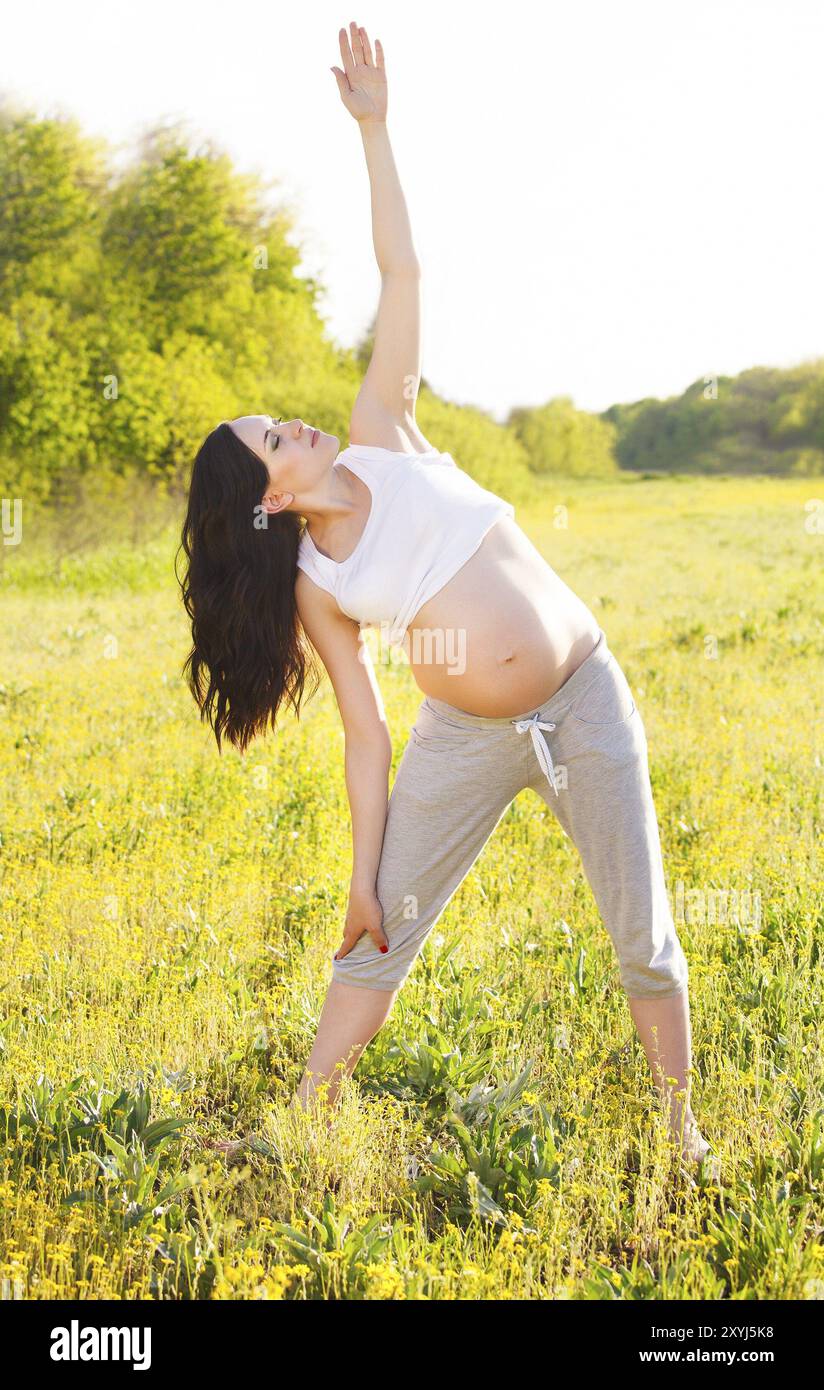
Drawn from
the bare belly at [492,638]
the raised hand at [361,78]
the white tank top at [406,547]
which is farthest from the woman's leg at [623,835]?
the raised hand at [361,78]

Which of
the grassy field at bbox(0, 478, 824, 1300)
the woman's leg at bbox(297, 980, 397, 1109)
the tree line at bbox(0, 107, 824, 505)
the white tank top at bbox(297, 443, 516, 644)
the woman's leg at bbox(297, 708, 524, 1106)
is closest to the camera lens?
the grassy field at bbox(0, 478, 824, 1300)

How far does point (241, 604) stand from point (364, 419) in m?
0.59

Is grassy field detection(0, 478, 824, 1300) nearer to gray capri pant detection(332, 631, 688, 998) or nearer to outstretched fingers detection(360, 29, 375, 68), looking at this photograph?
gray capri pant detection(332, 631, 688, 998)

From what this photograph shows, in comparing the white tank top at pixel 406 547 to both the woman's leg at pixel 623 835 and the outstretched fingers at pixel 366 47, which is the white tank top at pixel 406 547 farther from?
the outstretched fingers at pixel 366 47

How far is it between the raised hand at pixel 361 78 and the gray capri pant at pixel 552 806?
1490mm

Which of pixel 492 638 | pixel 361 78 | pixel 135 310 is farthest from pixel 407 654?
pixel 135 310

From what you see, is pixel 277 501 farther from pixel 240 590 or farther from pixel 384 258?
pixel 384 258

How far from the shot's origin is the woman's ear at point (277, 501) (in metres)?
2.86

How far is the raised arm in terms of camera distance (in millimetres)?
2930

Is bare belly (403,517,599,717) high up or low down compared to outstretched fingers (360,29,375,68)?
down

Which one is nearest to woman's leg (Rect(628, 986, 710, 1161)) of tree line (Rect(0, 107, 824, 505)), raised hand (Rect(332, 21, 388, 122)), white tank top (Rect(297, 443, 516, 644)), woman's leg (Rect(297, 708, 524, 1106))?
woman's leg (Rect(297, 708, 524, 1106))

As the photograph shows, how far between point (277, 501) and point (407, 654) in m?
0.51

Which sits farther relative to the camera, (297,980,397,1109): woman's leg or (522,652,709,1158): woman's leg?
(297,980,397,1109): woman's leg
